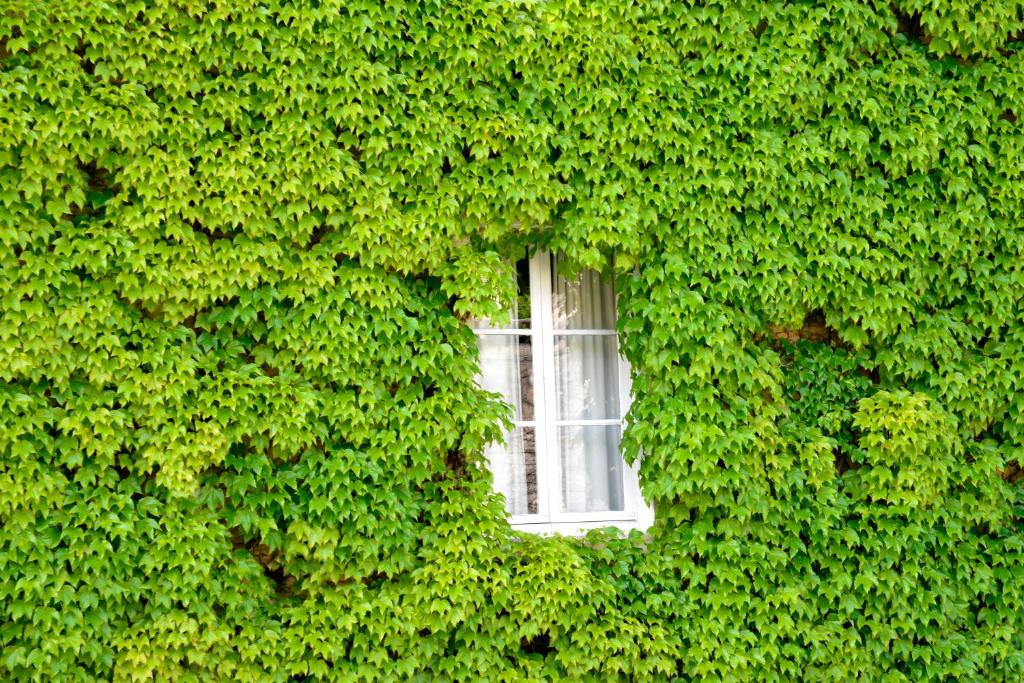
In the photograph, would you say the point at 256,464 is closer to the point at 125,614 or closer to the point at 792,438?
the point at 125,614

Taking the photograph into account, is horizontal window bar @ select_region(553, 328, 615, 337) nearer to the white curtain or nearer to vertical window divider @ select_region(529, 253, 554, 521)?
vertical window divider @ select_region(529, 253, 554, 521)

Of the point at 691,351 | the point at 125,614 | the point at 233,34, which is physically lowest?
the point at 125,614

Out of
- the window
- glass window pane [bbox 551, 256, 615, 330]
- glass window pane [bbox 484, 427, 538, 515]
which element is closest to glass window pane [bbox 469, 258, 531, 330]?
the window

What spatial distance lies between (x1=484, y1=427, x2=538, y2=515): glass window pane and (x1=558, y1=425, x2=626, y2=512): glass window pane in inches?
7.8

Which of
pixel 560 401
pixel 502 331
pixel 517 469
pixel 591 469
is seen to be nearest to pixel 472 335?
pixel 502 331

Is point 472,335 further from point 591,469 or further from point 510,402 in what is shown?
point 591,469

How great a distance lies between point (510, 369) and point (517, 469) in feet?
2.11

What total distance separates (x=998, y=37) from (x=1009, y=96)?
41 cm

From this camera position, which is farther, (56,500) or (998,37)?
(998,37)

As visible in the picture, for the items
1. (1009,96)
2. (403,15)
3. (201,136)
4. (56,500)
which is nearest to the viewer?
(56,500)

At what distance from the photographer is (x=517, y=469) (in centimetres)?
637

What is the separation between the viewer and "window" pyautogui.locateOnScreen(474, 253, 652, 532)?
6383 millimetres

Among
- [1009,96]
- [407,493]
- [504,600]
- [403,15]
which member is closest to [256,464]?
[407,493]

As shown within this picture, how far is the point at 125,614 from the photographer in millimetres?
5316
